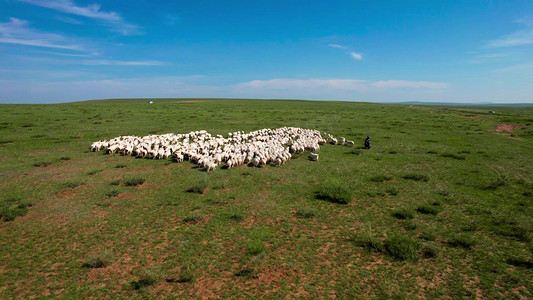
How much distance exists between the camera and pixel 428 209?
8.95m

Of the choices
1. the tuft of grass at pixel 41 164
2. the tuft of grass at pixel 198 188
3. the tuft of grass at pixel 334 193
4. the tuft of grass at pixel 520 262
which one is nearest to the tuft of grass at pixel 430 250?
the tuft of grass at pixel 520 262

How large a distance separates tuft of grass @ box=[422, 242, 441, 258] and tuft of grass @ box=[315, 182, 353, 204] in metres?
3.28

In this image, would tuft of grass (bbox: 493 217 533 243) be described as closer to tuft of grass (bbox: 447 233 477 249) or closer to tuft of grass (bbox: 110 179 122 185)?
tuft of grass (bbox: 447 233 477 249)

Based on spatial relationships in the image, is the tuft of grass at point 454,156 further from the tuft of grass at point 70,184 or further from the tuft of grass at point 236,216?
the tuft of grass at point 70,184

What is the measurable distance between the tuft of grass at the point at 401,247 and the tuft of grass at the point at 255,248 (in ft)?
11.0

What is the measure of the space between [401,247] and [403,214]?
224 centimetres

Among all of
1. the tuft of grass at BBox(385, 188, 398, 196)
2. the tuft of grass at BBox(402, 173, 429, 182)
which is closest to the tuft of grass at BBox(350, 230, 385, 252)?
the tuft of grass at BBox(385, 188, 398, 196)

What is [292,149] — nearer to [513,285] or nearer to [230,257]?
[230,257]

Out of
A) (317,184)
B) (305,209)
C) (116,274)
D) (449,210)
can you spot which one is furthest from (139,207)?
(449,210)

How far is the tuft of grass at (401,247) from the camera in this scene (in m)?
6.50

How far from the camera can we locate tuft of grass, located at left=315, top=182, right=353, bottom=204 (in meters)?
9.91

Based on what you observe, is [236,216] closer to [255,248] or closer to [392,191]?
[255,248]

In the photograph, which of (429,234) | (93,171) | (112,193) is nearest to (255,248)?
(429,234)

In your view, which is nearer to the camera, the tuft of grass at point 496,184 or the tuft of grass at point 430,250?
the tuft of grass at point 430,250
